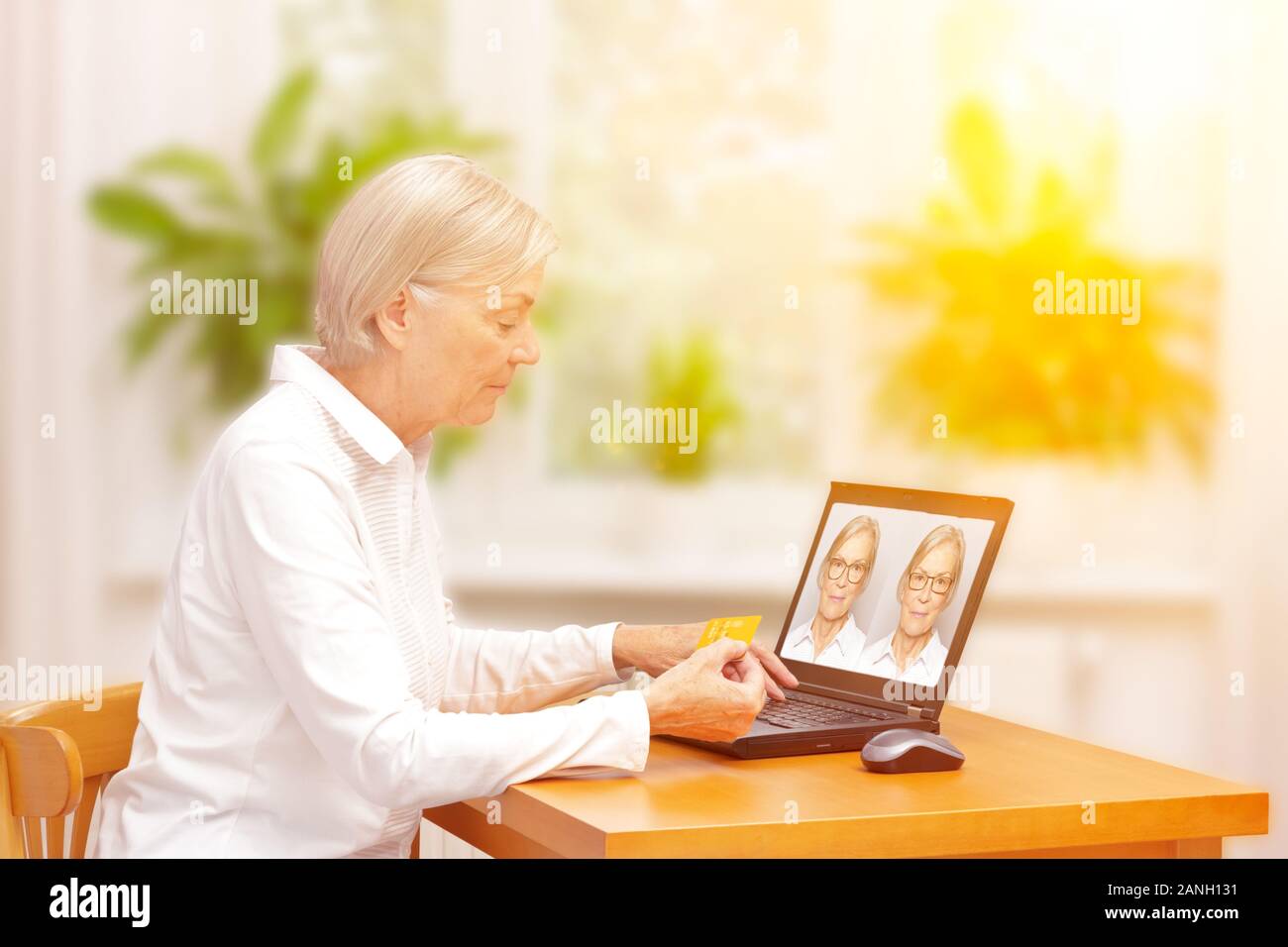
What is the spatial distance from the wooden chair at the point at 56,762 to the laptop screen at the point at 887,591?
56 cm

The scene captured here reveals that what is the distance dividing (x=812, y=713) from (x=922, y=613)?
0.18 metres

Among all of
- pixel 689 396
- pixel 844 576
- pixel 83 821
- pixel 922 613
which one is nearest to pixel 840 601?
pixel 844 576

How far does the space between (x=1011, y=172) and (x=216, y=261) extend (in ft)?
5.59

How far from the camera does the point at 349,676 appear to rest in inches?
54.6

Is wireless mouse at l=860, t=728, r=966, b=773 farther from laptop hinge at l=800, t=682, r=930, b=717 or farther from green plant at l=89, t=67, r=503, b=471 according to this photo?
green plant at l=89, t=67, r=503, b=471

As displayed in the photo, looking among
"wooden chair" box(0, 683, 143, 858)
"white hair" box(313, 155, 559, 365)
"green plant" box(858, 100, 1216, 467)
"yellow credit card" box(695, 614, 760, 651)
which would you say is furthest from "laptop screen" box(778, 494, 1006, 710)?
"green plant" box(858, 100, 1216, 467)

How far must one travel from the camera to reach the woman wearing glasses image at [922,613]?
1.71m

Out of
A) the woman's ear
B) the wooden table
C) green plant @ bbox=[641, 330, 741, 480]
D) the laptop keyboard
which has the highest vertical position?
the woman's ear

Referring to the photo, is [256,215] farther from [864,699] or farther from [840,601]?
[864,699]

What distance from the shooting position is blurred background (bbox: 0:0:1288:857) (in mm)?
3092

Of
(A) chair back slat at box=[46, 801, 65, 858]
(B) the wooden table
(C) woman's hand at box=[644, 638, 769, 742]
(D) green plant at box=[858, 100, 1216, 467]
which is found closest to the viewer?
(B) the wooden table

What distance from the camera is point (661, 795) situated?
1.40 m

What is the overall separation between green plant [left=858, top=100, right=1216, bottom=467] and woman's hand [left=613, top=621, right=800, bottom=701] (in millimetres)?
1491
